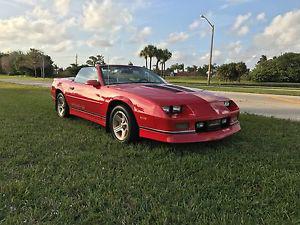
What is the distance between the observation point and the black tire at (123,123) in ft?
15.8

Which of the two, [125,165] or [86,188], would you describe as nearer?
[86,188]

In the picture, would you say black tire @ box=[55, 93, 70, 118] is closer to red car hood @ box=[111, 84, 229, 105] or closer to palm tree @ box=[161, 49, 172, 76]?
red car hood @ box=[111, 84, 229, 105]

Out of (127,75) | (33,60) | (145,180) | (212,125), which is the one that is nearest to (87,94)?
(127,75)

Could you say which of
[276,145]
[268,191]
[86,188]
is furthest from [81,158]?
[276,145]

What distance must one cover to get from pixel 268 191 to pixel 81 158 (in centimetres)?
228

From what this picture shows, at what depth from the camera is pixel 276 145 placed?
5062mm

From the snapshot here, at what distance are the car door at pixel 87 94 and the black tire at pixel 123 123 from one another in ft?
1.57

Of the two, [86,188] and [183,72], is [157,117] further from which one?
[183,72]

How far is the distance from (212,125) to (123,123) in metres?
1.35

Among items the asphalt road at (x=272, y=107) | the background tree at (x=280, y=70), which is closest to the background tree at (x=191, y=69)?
the background tree at (x=280, y=70)

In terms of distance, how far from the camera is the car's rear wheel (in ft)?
23.4

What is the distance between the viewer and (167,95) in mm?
4809

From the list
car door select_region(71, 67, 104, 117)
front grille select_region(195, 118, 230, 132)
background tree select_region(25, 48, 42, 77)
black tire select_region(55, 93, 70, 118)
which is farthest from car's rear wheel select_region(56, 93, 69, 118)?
background tree select_region(25, 48, 42, 77)

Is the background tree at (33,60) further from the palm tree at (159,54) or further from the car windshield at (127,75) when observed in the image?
the car windshield at (127,75)
